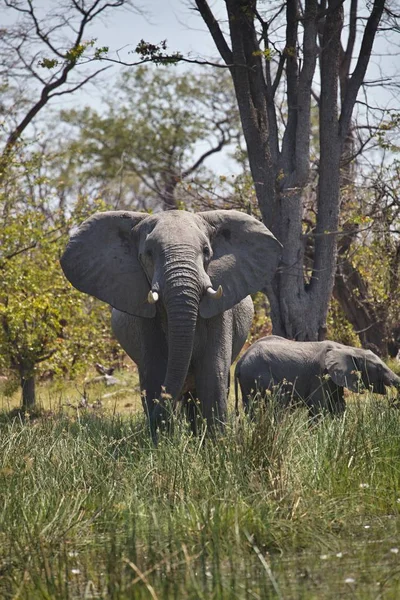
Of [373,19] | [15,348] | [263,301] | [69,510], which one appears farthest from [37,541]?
[263,301]

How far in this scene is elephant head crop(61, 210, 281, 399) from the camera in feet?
25.9

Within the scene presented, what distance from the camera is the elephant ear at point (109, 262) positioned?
8609 millimetres

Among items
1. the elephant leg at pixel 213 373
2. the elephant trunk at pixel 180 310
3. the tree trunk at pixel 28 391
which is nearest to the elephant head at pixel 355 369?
the elephant leg at pixel 213 373

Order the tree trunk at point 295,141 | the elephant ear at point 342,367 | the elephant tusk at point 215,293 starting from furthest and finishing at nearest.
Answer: the tree trunk at point 295,141
the elephant ear at point 342,367
the elephant tusk at point 215,293

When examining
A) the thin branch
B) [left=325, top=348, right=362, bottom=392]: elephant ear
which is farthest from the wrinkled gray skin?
the thin branch

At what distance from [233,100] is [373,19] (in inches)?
889

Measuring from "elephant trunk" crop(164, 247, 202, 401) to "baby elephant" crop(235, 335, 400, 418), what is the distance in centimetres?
184

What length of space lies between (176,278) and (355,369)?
2821mm

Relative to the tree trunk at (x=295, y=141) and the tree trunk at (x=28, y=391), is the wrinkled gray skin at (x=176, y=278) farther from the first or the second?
the tree trunk at (x=28, y=391)

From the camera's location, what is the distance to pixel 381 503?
664 centimetres

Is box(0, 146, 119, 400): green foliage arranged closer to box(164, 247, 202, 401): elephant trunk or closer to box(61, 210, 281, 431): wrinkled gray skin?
box(61, 210, 281, 431): wrinkled gray skin

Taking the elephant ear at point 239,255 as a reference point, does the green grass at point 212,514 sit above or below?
below

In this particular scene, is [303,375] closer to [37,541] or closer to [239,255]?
[239,255]

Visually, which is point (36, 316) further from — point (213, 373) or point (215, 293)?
point (215, 293)
